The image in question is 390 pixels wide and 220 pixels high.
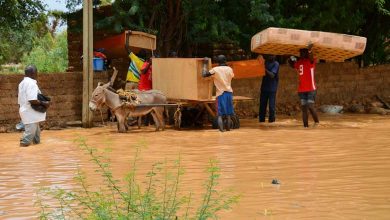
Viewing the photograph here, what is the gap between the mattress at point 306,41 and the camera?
12.9 m

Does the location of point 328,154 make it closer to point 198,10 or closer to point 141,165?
point 141,165

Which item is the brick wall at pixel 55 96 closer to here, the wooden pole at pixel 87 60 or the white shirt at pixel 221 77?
the wooden pole at pixel 87 60

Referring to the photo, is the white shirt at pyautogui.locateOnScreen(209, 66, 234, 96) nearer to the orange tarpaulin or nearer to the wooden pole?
the orange tarpaulin

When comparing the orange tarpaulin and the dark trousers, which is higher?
the orange tarpaulin

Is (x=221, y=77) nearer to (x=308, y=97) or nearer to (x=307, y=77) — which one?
(x=307, y=77)

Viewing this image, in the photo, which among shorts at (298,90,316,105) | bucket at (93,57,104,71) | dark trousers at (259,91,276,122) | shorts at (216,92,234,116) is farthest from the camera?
bucket at (93,57,104,71)

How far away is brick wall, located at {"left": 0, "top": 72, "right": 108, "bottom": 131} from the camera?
45.6 feet

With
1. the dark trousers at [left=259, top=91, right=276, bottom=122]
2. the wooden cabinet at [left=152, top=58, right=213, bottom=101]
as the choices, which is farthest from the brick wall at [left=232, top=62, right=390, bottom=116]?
the wooden cabinet at [left=152, top=58, right=213, bottom=101]

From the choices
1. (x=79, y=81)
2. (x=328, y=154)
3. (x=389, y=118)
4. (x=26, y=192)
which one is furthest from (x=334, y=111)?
(x=26, y=192)

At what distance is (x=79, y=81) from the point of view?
1505 cm

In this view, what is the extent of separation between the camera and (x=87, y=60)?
14.2m

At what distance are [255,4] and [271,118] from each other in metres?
2.47

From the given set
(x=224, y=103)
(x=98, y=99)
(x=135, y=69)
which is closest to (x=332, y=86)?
(x=135, y=69)

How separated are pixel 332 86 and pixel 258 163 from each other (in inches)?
412
